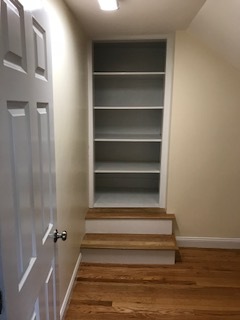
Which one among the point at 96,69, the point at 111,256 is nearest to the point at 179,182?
the point at 111,256

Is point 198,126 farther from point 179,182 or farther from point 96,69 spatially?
point 96,69

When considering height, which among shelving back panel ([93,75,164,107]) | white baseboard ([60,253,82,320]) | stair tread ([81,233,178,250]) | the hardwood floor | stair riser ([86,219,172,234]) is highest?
shelving back panel ([93,75,164,107])

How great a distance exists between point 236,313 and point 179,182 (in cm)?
126

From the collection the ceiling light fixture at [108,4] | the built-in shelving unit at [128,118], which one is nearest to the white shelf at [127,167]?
the built-in shelving unit at [128,118]

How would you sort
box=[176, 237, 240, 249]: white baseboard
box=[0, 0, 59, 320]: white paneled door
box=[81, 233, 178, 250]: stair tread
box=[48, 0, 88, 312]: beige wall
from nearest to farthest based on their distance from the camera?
box=[0, 0, 59, 320]: white paneled door
box=[48, 0, 88, 312]: beige wall
box=[81, 233, 178, 250]: stair tread
box=[176, 237, 240, 249]: white baseboard

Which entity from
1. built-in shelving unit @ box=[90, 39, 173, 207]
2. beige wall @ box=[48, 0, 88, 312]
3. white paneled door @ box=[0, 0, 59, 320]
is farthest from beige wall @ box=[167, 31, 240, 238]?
white paneled door @ box=[0, 0, 59, 320]

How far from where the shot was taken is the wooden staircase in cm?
259

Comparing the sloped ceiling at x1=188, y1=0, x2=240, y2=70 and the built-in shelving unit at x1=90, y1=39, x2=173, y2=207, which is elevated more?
the sloped ceiling at x1=188, y1=0, x2=240, y2=70

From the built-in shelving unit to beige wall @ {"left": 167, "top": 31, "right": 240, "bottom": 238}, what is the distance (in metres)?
0.37

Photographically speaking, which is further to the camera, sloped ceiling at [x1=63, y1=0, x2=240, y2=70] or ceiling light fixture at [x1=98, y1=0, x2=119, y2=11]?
sloped ceiling at [x1=63, y1=0, x2=240, y2=70]

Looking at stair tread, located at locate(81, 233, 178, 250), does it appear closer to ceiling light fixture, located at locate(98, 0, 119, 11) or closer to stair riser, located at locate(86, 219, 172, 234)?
stair riser, located at locate(86, 219, 172, 234)

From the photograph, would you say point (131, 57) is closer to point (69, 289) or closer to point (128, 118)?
point (128, 118)

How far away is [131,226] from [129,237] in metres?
0.12

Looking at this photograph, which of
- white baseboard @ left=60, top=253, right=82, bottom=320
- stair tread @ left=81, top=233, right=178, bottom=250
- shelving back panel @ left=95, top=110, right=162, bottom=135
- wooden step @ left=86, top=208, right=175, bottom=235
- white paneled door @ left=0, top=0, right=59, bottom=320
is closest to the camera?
white paneled door @ left=0, top=0, right=59, bottom=320
